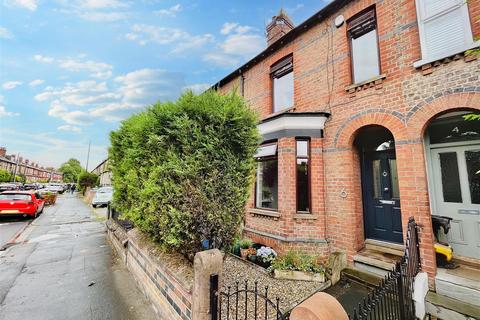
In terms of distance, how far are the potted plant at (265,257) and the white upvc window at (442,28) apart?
540 cm

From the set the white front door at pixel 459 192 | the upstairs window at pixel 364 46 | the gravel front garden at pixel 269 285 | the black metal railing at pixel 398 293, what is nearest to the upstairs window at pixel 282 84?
the upstairs window at pixel 364 46

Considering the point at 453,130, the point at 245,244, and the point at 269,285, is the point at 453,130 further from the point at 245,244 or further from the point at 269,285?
the point at 245,244

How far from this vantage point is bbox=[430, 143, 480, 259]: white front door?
482cm

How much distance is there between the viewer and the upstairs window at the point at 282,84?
25.4 feet

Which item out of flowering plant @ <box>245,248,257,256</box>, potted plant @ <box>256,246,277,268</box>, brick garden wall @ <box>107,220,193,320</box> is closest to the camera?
brick garden wall @ <box>107,220,193,320</box>

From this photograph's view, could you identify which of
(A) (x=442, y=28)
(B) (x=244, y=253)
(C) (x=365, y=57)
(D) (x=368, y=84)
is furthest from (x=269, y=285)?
(A) (x=442, y=28)

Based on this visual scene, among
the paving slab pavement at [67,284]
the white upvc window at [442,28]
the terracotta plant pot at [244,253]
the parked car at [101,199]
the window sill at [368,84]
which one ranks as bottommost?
the paving slab pavement at [67,284]

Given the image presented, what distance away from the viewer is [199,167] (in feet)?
10.2

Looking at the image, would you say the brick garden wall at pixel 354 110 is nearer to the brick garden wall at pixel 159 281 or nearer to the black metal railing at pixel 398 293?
the black metal railing at pixel 398 293

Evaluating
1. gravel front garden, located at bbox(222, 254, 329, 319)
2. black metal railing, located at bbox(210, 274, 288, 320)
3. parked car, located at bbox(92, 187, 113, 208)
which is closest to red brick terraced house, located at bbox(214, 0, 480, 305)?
gravel front garden, located at bbox(222, 254, 329, 319)

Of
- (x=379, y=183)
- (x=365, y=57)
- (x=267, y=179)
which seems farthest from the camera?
(x=267, y=179)

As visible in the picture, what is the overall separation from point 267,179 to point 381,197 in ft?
10.6

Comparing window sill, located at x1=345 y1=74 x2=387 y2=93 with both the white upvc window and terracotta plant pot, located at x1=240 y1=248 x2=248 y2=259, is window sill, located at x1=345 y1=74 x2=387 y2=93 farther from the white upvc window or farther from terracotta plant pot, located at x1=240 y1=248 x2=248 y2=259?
terracotta plant pot, located at x1=240 y1=248 x2=248 y2=259

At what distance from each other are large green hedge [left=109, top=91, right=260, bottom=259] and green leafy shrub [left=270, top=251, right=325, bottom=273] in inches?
94.2
